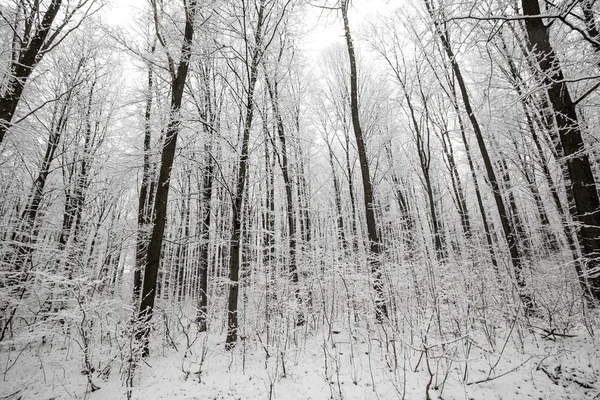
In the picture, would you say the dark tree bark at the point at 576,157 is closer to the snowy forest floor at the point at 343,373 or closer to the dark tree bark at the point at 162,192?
the snowy forest floor at the point at 343,373

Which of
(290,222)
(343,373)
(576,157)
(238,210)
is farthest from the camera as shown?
(290,222)

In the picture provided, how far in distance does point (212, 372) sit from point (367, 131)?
1063cm

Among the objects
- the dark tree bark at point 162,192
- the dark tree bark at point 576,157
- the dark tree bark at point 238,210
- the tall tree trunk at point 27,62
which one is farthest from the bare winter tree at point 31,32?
the dark tree bark at point 576,157

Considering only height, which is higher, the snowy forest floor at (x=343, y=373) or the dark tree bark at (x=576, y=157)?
the dark tree bark at (x=576, y=157)

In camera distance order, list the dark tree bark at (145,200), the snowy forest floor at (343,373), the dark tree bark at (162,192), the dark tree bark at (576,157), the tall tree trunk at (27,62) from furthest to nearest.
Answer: the dark tree bark at (145,200) < the dark tree bark at (162,192) < the tall tree trunk at (27,62) < the dark tree bark at (576,157) < the snowy forest floor at (343,373)

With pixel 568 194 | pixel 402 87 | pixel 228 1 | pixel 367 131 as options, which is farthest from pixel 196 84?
pixel 568 194

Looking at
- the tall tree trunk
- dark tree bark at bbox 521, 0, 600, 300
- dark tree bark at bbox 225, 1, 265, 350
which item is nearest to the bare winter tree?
the tall tree trunk

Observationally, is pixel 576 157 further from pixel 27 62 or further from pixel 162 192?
pixel 27 62

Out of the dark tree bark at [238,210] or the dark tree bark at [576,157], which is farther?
the dark tree bark at [238,210]

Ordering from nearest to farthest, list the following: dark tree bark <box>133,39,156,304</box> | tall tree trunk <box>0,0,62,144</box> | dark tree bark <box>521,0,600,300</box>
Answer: dark tree bark <box>521,0,600,300</box> → tall tree trunk <box>0,0,62,144</box> → dark tree bark <box>133,39,156,304</box>

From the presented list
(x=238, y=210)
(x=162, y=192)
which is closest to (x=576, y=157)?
(x=238, y=210)

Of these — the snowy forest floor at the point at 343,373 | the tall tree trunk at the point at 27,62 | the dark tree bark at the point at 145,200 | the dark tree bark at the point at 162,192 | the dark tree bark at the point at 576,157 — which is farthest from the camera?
the dark tree bark at the point at 145,200

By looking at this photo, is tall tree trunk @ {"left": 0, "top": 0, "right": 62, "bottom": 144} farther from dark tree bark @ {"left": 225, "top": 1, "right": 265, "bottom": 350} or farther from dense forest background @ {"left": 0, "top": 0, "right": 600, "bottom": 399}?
dark tree bark @ {"left": 225, "top": 1, "right": 265, "bottom": 350}

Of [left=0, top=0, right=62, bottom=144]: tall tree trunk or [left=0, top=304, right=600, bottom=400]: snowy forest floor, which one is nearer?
[left=0, top=304, right=600, bottom=400]: snowy forest floor
